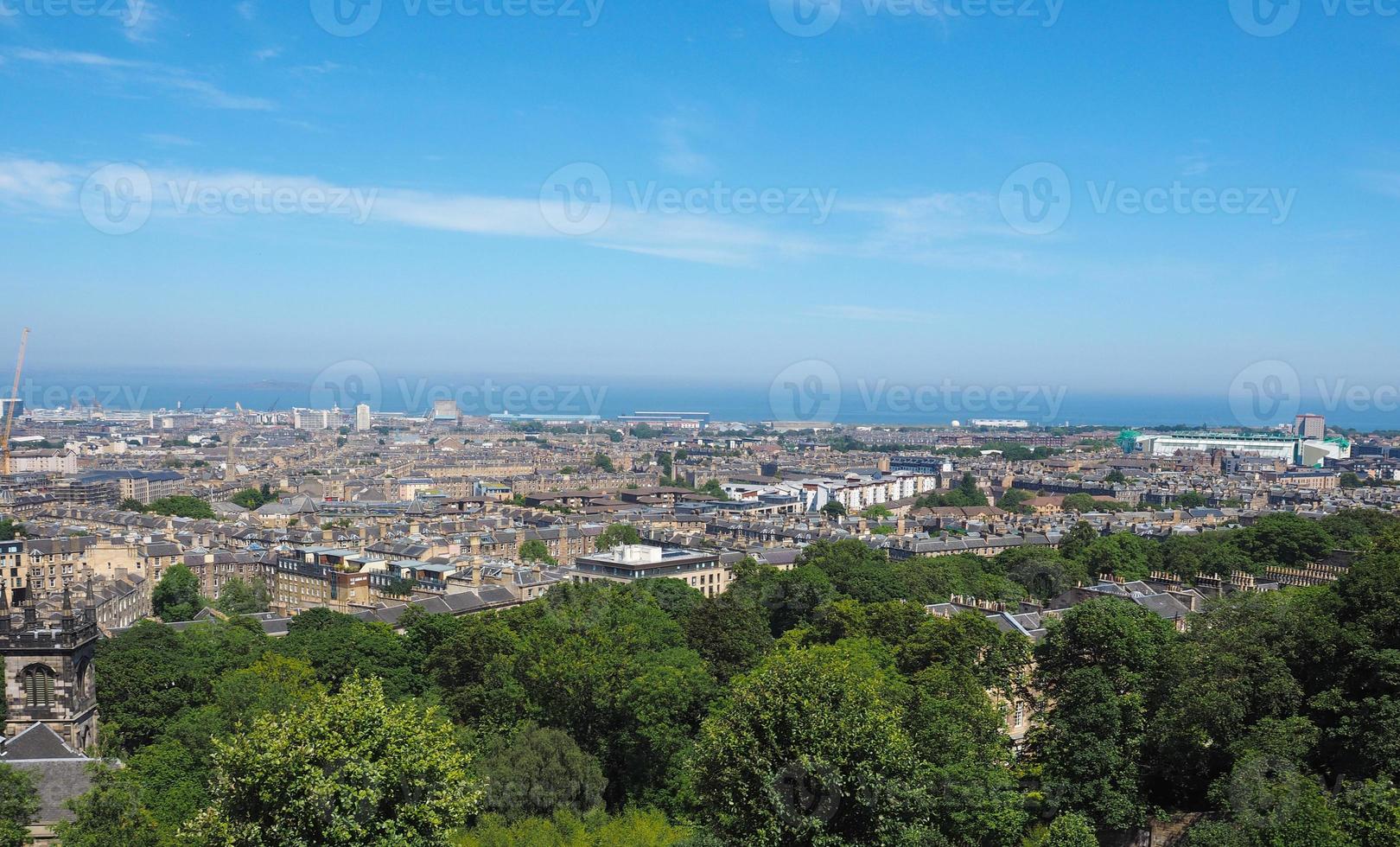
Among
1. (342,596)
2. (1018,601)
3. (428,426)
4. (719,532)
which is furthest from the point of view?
(428,426)

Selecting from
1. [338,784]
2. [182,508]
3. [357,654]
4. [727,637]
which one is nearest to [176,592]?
[357,654]

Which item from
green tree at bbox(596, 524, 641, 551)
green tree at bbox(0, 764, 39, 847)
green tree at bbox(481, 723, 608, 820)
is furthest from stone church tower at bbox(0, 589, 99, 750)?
green tree at bbox(596, 524, 641, 551)

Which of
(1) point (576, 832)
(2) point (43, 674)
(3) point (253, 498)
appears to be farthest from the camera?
(3) point (253, 498)

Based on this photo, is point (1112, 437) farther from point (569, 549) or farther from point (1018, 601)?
point (1018, 601)

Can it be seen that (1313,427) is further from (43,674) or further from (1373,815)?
(43,674)

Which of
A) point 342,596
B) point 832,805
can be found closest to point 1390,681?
point 832,805

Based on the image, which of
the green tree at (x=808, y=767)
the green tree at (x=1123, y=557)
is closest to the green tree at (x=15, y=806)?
the green tree at (x=808, y=767)

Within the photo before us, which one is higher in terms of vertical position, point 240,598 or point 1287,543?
point 1287,543
